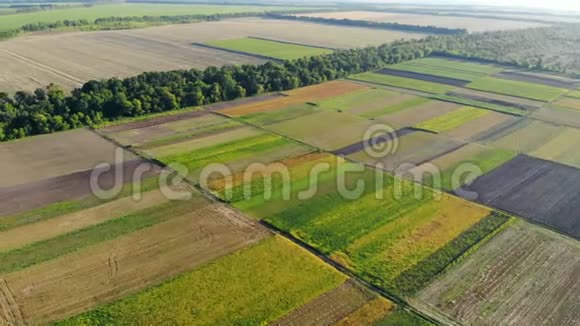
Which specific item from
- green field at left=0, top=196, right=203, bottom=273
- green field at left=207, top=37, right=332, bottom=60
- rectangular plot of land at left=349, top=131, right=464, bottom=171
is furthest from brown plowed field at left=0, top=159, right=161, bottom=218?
green field at left=207, top=37, right=332, bottom=60

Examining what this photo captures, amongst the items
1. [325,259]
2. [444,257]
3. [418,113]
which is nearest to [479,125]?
[418,113]

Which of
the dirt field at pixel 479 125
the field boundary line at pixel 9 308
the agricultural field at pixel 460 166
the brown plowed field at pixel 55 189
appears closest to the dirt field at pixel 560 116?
the dirt field at pixel 479 125

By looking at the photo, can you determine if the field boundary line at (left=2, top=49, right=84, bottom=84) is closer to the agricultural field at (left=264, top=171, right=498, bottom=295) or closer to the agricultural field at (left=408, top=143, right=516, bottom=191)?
the agricultural field at (left=264, top=171, right=498, bottom=295)

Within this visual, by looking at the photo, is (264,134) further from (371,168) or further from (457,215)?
(457,215)

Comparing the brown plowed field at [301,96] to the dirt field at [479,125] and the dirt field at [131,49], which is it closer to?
the dirt field at [479,125]

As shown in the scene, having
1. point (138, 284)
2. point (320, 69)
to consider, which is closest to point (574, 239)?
point (138, 284)

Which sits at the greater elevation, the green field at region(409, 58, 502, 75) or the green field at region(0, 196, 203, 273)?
the green field at region(409, 58, 502, 75)
